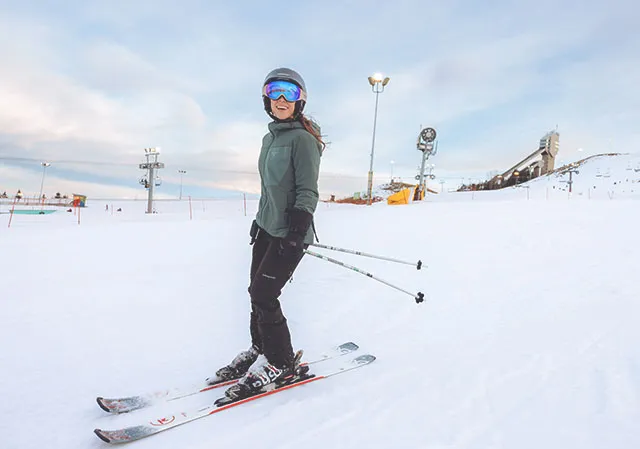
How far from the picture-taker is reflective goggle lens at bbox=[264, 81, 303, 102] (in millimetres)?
2824

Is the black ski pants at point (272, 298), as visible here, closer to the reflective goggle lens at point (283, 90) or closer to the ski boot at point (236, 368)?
the ski boot at point (236, 368)

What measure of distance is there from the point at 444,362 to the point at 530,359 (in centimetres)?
82

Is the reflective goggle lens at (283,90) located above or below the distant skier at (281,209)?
above

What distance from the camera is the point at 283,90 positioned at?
2.83 meters

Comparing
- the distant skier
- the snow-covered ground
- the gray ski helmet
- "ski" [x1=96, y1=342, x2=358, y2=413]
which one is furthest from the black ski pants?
the gray ski helmet

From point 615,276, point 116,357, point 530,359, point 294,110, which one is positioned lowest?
point 116,357

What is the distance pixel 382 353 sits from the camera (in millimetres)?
3688

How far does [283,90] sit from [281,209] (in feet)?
3.14

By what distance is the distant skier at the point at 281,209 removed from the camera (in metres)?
2.72

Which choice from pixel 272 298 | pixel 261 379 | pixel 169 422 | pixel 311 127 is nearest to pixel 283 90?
pixel 311 127

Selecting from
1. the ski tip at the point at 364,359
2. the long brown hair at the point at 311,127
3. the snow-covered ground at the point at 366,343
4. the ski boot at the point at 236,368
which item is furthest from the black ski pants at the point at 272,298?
the long brown hair at the point at 311,127

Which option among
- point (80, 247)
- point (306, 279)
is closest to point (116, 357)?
point (306, 279)

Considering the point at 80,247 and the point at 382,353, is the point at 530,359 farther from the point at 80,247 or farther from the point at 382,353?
the point at 80,247

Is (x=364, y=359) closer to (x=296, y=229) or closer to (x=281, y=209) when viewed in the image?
(x=296, y=229)
